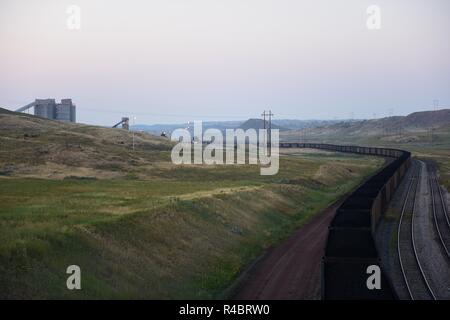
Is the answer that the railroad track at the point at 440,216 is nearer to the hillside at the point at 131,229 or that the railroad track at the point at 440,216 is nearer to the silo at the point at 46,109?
the hillside at the point at 131,229

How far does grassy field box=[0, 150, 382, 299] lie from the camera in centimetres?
2302

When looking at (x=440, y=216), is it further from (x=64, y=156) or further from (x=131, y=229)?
(x=64, y=156)

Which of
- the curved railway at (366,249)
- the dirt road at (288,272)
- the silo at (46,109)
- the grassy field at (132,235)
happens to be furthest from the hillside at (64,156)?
the silo at (46,109)

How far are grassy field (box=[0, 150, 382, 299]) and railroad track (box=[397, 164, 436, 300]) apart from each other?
8.60m

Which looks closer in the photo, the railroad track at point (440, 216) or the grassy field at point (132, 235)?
the grassy field at point (132, 235)

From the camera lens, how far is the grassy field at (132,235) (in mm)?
23016

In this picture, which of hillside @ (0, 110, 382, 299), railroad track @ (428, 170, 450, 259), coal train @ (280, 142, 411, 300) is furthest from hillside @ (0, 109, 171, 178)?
coal train @ (280, 142, 411, 300)

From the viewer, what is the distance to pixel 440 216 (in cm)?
4750

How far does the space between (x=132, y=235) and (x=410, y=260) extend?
648 inches

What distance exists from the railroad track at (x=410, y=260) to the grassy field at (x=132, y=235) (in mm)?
8598

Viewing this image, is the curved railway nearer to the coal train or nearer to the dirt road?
the coal train
